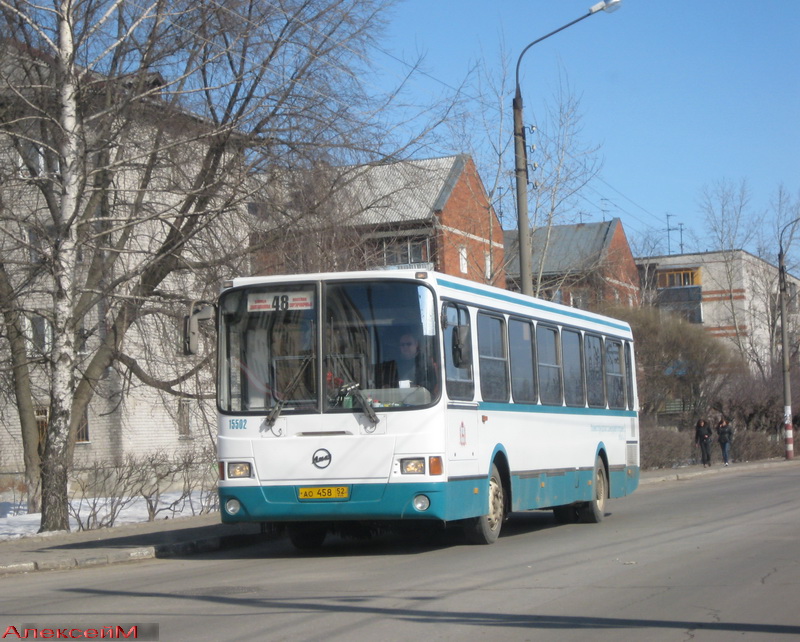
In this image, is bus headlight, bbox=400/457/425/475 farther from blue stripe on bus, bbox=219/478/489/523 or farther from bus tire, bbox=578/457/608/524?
bus tire, bbox=578/457/608/524

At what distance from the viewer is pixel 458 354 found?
12.3 meters

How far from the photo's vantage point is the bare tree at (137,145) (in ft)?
52.5

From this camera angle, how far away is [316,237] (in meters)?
18.4

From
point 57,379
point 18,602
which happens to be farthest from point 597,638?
point 57,379

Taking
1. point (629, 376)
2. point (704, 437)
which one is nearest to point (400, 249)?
point (629, 376)

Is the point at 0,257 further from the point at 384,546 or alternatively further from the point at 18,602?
the point at 18,602

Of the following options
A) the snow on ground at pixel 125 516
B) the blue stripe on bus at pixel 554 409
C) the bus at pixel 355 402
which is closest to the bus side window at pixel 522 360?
the blue stripe on bus at pixel 554 409

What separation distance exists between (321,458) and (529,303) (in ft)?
14.3

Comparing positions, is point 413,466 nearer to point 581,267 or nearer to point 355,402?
point 355,402

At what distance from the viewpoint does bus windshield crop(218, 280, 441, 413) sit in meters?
12.0

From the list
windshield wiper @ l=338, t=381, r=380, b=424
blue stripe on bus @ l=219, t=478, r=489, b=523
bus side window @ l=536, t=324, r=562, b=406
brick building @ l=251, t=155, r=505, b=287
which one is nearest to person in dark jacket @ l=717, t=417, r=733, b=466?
brick building @ l=251, t=155, r=505, b=287

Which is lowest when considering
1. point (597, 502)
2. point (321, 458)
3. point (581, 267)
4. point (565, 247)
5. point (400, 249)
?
point (597, 502)

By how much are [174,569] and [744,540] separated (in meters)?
6.46

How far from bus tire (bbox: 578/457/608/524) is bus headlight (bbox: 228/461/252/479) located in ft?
21.4
